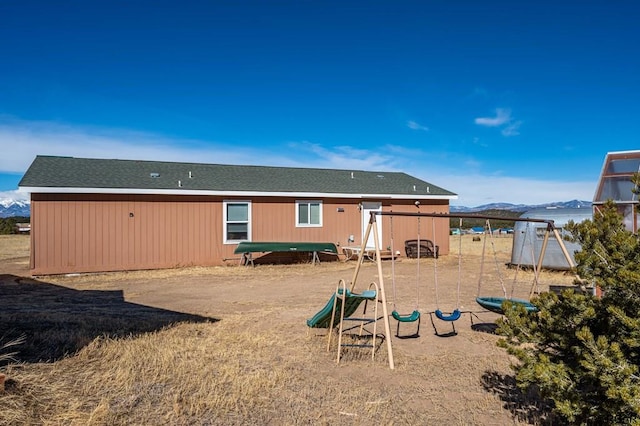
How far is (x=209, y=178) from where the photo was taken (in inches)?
599

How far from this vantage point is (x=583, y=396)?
2.87 m

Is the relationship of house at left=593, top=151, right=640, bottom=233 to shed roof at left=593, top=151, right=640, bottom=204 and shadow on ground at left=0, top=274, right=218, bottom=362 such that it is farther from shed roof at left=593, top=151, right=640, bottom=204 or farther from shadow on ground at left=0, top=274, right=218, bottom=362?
shadow on ground at left=0, top=274, right=218, bottom=362

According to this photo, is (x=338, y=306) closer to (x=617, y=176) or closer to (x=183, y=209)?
(x=617, y=176)

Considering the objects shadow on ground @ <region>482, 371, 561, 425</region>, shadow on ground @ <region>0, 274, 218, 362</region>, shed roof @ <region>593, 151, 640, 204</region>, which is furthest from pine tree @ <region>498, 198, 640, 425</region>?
shed roof @ <region>593, 151, 640, 204</region>

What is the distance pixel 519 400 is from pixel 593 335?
1.47 meters

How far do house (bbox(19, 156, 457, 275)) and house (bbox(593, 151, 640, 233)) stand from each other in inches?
311

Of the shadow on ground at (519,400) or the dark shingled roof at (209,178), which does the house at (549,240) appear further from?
the shadow on ground at (519,400)

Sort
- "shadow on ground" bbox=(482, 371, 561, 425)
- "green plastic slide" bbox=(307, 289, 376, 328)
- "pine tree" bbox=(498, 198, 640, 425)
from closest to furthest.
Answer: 1. "pine tree" bbox=(498, 198, 640, 425)
2. "shadow on ground" bbox=(482, 371, 561, 425)
3. "green plastic slide" bbox=(307, 289, 376, 328)

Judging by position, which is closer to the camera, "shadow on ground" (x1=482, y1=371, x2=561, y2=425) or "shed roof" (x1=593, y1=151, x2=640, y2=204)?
"shadow on ground" (x1=482, y1=371, x2=561, y2=425)

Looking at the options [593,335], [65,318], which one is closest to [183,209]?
[65,318]

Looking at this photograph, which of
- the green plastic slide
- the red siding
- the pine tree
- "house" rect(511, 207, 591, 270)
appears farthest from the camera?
"house" rect(511, 207, 591, 270)

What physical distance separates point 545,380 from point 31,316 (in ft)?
22.8

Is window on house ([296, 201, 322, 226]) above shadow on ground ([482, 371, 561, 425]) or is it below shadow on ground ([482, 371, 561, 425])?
above

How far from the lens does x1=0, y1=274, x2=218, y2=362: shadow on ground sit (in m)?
4.98
